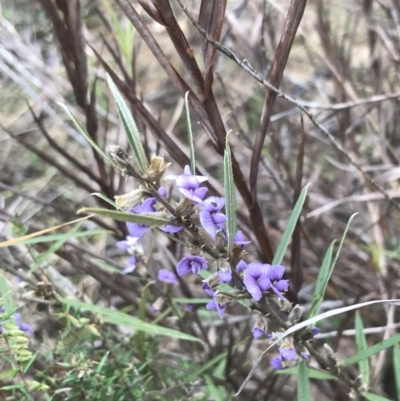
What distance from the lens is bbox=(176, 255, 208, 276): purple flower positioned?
54cm

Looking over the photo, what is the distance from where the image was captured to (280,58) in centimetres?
67

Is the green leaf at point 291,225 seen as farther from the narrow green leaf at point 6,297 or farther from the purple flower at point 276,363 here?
the narrow green leaf at point 6,297

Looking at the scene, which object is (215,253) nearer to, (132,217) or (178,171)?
(132,217)

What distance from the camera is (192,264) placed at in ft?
1.83

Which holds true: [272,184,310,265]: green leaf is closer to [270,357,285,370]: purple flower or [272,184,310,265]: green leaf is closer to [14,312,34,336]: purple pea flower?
[270,357,285,370]: purple flower

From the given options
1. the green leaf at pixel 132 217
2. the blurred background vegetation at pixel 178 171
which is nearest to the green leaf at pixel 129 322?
the blurred background vegetation at pixel 178 171

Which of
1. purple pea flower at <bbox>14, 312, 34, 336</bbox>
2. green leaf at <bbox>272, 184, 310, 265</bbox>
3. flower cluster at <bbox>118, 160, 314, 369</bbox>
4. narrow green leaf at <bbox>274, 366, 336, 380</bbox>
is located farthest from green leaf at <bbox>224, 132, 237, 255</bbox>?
purple pea flower at <bbox>14, 312, 34, 336</bbox>

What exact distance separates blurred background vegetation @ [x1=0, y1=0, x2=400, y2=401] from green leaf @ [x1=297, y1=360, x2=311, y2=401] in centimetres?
19

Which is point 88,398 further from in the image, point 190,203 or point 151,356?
point 190,203

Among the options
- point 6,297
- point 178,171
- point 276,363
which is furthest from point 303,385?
point 178,171

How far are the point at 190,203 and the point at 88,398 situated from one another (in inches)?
15.9

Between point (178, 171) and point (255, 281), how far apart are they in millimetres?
765

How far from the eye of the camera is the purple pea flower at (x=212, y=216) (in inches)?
20.7

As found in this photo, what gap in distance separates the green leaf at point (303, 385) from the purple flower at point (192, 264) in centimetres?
21
